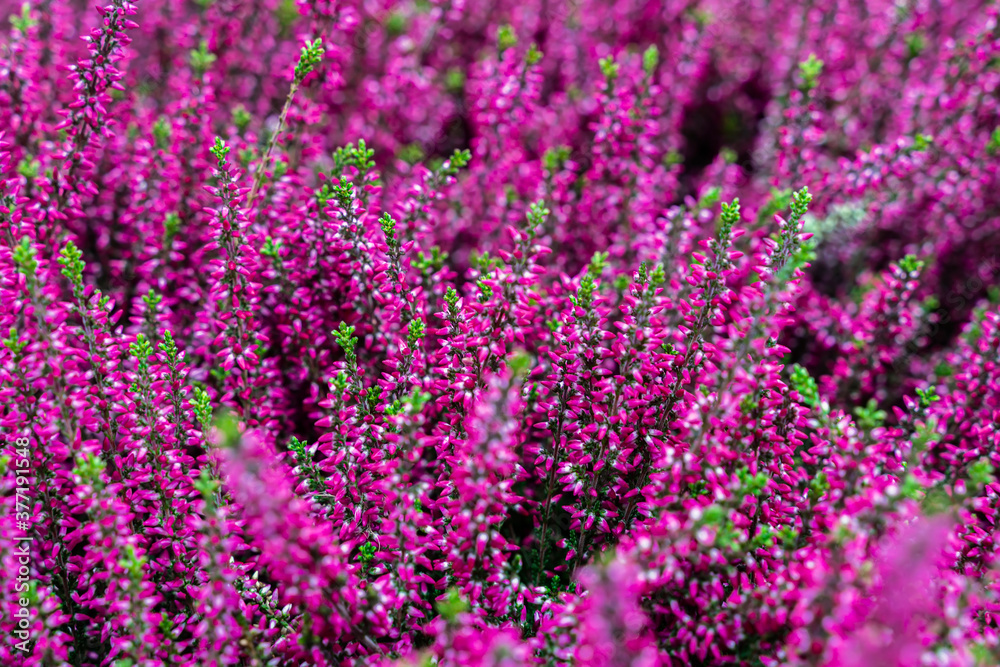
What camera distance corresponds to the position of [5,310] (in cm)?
254

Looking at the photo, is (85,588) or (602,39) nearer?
(85,588)

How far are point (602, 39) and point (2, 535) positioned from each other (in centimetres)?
528

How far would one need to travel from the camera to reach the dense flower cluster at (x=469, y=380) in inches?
84.7

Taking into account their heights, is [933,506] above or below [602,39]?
below

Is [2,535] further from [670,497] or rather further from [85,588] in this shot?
[670,497]

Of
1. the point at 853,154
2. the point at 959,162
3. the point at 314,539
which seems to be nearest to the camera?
Result: the point at 314,539

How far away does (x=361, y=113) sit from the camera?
492cm

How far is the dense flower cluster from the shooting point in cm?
215

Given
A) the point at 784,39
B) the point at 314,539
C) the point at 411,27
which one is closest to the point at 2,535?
the point at 314,539

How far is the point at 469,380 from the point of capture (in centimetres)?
254

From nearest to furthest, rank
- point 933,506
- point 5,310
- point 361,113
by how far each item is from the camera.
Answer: point 933,506
point 5,310
point 361,113

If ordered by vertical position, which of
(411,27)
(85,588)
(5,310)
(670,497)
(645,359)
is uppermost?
(411,27)

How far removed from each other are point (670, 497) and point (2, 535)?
214 centimetres

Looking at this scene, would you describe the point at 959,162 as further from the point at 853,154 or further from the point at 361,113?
the point at 361,113
